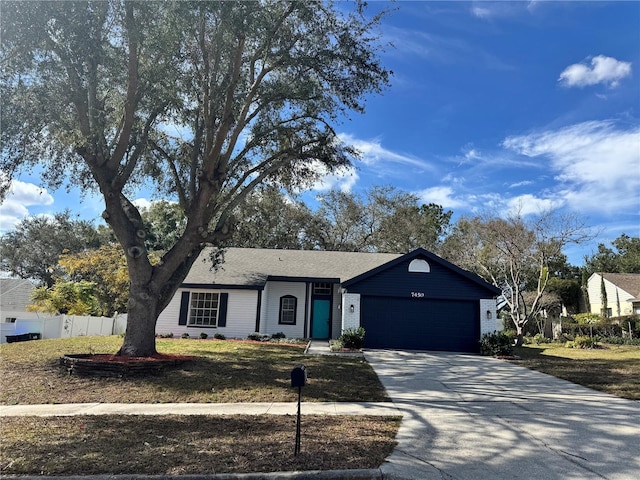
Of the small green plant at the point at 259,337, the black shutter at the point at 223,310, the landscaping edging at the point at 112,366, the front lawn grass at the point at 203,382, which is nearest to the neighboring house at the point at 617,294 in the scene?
the small green plant at the point at 259,337

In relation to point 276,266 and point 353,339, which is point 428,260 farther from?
point 276,266

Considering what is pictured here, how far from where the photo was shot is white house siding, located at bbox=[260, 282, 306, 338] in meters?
19.9

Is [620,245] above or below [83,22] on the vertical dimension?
above

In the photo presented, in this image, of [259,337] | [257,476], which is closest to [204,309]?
[259,337]

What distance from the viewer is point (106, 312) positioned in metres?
26.5

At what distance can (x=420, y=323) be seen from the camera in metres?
17.5

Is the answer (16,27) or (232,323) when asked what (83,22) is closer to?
(16,27)

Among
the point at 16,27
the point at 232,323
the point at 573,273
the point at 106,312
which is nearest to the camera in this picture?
the point at 16,27

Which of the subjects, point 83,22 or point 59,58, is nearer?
point 83,22

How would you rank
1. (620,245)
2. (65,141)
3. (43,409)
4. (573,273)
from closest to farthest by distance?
(43,409) → (65,141) → (573,273) → (620,245)

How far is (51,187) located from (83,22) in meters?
4.98

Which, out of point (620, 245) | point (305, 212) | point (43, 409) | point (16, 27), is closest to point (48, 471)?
point (43, 409)

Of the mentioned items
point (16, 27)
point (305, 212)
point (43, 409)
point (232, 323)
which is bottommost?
point (43, 409)

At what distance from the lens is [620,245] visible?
163 feet
